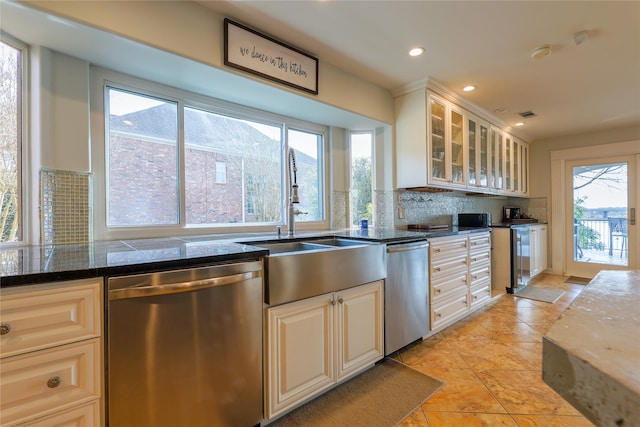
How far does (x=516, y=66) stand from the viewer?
7.84 ft

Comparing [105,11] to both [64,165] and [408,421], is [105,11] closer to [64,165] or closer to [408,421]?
[64,165]

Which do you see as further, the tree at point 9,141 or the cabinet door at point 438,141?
the cabinet door at point 438,141

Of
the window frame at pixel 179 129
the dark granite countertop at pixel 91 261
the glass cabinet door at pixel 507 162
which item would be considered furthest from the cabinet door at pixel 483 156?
the dark granite countertop at pixel 91 261

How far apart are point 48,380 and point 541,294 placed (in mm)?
4641

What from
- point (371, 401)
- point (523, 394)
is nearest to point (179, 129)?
point (371, 401)

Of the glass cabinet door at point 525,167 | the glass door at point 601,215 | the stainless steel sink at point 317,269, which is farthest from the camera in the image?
the glass cabinet door at point 525,167

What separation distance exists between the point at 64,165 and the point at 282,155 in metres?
1.53

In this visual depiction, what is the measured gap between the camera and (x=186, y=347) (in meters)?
1.14

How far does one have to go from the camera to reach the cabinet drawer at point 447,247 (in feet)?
7.88

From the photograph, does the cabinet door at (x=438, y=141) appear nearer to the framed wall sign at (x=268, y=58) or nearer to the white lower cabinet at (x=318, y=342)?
the framed wall sign at (x=268, y=58)

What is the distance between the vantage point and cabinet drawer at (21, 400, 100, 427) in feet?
2.93

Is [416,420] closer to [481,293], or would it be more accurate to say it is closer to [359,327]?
[359,327]

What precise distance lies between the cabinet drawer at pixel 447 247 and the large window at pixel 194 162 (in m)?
1.17

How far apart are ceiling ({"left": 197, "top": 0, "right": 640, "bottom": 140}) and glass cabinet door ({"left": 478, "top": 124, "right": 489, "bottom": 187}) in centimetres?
58
